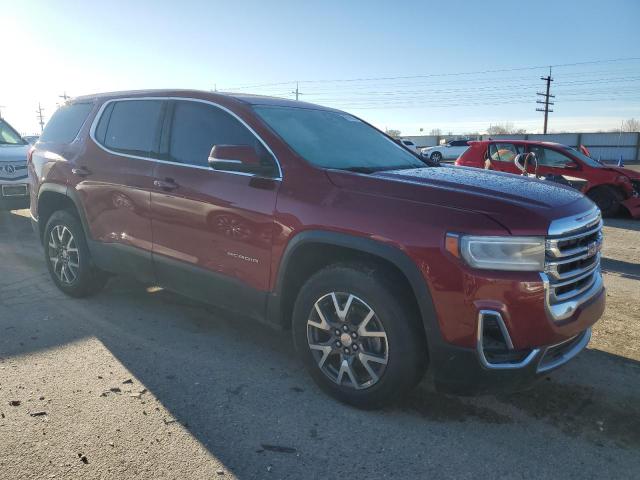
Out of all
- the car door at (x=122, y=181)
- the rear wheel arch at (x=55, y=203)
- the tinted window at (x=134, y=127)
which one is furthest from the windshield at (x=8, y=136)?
the tinted window at (x=134, y=127)

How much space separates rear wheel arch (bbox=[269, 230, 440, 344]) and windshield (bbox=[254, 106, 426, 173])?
22.1 inches

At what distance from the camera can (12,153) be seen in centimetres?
882

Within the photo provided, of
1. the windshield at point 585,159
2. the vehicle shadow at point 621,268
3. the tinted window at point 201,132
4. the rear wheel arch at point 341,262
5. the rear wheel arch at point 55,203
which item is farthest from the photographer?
the windshield at point 585,159

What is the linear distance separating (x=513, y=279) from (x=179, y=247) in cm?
240

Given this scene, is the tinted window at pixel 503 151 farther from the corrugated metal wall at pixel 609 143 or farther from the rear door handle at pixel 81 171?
the corrugated metal wall at pixel 609 143

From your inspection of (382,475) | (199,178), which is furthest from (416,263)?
(199,178)

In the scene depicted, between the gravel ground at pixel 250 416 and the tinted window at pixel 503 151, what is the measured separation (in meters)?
7.24

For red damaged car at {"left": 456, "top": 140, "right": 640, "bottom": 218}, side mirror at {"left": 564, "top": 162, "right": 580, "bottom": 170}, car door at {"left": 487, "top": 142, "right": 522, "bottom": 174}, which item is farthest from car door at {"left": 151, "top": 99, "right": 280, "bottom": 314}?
side mirror at {"left": 564, "top": 162, "right": 580, "bottom": 170}

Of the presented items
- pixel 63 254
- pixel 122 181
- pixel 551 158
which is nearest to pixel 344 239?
pixel 122 181

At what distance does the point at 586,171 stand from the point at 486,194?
9.32m

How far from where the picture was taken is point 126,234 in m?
4.32

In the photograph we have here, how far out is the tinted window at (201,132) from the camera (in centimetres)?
367

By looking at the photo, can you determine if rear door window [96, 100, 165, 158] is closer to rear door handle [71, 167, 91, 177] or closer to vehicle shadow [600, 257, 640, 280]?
rear door handle [71, 167, 91, 177]

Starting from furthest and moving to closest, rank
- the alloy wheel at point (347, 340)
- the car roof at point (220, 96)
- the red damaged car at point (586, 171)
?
the red damaged car at point (586, 171), the car roof at point (220, 96), the alloy wheel at point (347, 340)
